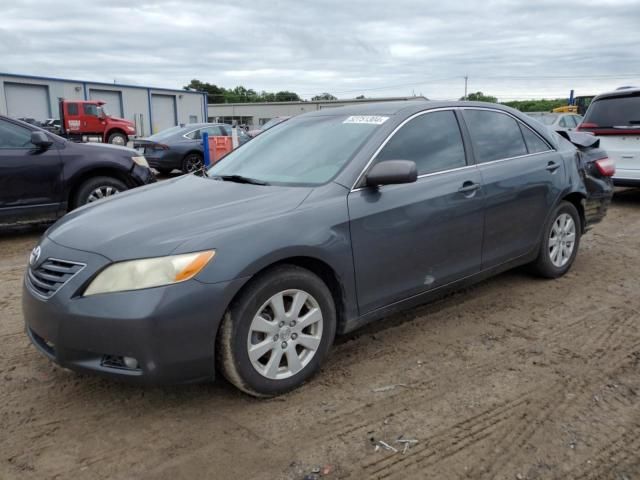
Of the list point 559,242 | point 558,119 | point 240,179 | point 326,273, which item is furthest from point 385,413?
point 558,119

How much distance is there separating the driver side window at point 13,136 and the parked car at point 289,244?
3.81 metres

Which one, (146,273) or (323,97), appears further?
(323,97)

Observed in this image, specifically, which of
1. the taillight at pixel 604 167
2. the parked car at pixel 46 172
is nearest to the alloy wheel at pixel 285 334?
the taillight at pixel 604 167

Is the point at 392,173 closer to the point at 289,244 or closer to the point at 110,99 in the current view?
the point at 289,244

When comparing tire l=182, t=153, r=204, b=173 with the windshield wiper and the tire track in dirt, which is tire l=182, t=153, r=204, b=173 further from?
the tire track in dirt

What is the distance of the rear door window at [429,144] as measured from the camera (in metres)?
3.63

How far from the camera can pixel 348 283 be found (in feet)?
10.5

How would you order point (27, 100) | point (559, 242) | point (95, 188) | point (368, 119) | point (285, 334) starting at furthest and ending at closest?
point (27, 100)
point (95, 188)
point (559, 242)
point (368, 119)
point (285, 334)

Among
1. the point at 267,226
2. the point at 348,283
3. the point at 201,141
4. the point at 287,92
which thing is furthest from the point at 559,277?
the point at 287,92

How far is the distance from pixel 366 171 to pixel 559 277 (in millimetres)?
2689

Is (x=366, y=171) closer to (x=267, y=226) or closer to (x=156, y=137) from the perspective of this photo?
(x=267, y=226)

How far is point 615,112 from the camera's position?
8.66 meters

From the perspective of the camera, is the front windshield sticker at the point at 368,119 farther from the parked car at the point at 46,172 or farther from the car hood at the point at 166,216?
the parked car at the point at 46,172

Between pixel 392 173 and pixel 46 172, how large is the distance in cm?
518
